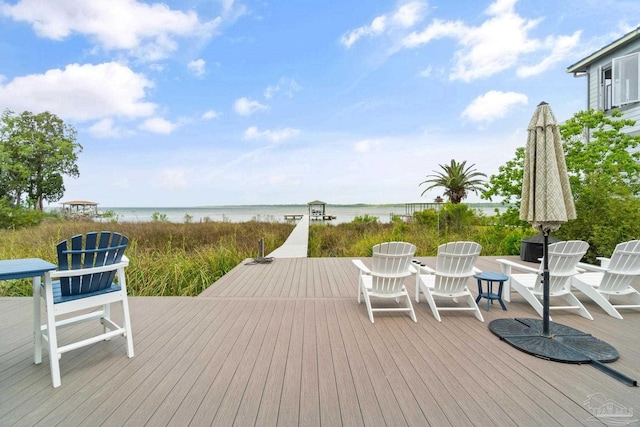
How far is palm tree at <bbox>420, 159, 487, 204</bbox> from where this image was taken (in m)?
19.7

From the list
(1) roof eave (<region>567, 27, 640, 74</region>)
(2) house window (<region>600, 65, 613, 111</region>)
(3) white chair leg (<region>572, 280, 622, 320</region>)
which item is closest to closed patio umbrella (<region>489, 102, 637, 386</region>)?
(3) white chair leg (<region>572, 280, 622, 320</region>)

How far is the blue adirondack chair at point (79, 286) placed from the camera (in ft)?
6.68

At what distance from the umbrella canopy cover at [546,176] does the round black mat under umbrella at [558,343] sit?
3.28 feet

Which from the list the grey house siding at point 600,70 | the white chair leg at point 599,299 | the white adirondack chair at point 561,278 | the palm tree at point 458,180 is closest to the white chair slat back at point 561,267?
the white adirondack chair at point 561,278

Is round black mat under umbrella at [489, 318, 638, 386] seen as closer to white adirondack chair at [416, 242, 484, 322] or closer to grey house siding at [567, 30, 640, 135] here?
white adirondack chair at [416, 242, 484, 322]

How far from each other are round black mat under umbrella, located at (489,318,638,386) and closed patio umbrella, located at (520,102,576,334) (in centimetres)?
88

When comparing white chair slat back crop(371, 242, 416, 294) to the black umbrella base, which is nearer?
the black umbrella base

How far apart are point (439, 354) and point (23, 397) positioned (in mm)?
2951

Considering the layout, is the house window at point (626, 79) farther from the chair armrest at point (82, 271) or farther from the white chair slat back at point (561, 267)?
the chair armrest at point (82, 271)

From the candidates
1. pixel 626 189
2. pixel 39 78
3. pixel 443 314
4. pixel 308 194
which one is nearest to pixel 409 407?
pixel 443 314

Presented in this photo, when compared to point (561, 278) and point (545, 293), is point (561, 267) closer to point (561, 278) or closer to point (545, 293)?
point (561, 278)

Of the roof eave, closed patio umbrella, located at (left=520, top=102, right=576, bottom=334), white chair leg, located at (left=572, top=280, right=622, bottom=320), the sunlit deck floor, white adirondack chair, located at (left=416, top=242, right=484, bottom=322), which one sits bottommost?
the sunlit deck floor

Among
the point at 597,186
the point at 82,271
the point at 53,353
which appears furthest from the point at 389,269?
the point at 597,186

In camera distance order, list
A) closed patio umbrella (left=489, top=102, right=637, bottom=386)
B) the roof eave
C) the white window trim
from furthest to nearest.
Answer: the roof eave
the white window trim
closed patio umbrella (left=489, top=102, right=637, bottom=386)
